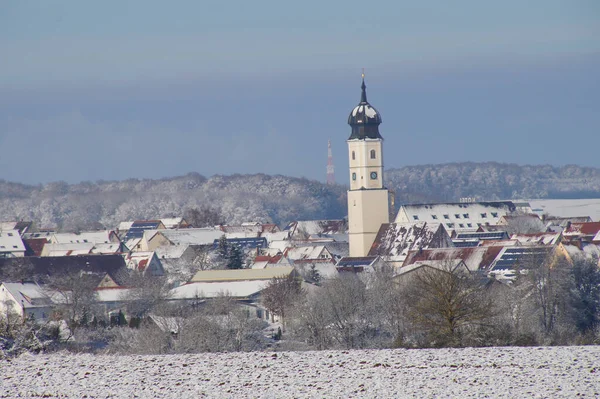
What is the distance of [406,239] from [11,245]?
33898mm

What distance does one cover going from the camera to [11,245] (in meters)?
99.2

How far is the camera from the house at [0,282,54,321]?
55406 millimetres

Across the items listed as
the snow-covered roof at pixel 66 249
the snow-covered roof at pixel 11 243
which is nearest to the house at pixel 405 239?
the snow-covered roof at pixel 66 249

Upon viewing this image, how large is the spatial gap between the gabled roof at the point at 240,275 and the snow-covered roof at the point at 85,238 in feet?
159

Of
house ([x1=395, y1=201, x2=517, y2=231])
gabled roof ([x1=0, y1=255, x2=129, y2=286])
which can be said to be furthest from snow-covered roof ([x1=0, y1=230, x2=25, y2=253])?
house ([x1=395, y1=201, x2=517, y2=231])

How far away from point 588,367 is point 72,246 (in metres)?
84.8

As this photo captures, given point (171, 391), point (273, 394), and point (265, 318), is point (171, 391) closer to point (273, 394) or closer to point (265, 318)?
point (273, 394)

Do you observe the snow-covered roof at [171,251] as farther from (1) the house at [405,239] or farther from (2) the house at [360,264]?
(2) the house at [360,264]

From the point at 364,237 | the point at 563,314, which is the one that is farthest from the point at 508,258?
the point at 563,314

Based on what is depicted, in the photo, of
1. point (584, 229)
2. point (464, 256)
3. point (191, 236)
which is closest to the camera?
point (464, 256)

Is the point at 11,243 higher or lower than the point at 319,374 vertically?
higher

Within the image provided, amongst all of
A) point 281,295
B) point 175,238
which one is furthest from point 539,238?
point 175,238

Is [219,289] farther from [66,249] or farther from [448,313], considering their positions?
[66,249]

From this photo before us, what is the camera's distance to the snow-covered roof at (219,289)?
185 feet
